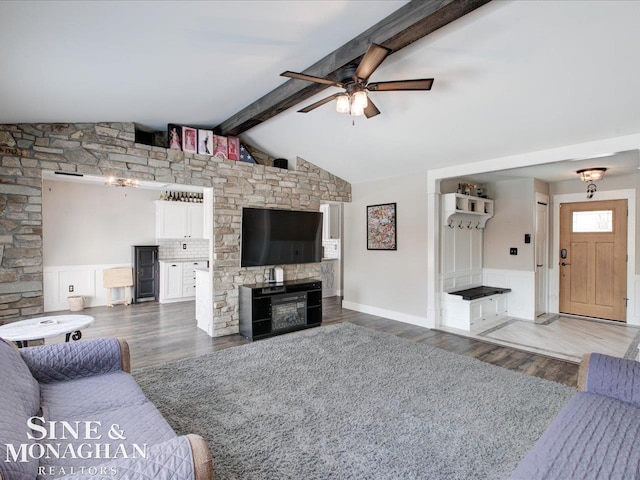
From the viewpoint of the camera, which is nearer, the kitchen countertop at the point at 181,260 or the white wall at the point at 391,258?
the white wall at the point at 391,258

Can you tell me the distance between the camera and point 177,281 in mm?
6922

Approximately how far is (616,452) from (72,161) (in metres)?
4.95

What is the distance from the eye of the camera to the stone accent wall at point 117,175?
3.33 meters

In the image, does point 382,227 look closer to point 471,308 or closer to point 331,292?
point 471,308

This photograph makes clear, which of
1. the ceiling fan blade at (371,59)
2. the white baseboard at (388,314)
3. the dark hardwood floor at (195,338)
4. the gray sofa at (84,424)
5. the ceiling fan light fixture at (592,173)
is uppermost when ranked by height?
the ceiling fan blade at (371,59)

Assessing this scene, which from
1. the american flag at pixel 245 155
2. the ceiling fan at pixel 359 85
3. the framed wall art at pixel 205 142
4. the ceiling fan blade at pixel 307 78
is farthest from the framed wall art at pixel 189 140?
the ceiling fan blade at pixel 307 78

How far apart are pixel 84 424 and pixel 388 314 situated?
185 inches

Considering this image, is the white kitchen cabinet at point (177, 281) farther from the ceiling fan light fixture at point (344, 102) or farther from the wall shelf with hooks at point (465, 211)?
the ceiling fan light fixture at point (344, 102)

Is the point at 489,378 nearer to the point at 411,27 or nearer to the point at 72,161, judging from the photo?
the point at 411,27

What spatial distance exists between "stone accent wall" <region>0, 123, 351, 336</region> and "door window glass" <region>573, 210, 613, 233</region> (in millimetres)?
4771

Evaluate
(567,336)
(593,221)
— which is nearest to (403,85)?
(567,336)

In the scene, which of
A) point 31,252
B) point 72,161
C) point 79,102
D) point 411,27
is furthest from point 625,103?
point 31,252

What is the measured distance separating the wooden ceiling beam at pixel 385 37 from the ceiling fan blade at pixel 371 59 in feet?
0.82

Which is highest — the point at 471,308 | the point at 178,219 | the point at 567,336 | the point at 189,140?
the point at 189,140
